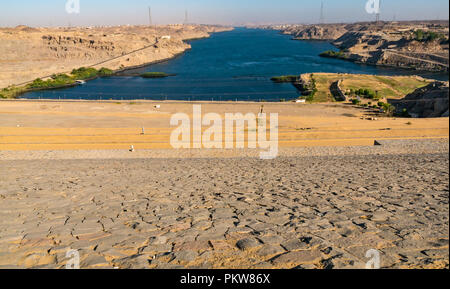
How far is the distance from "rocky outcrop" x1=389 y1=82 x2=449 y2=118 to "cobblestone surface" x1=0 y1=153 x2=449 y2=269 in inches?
1228

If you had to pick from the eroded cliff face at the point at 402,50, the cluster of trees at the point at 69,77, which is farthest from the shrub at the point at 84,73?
the eroded cliff face at the point at 402,50

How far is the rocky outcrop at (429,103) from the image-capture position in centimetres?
3728

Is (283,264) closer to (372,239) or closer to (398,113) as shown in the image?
(372,239)

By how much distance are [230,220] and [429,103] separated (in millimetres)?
42185

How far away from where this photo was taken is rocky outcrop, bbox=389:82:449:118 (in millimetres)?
37281

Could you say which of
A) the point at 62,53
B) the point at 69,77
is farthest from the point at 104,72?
the point at 62,53

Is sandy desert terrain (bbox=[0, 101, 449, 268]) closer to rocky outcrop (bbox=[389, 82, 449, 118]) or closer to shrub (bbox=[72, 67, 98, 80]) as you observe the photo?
rocky outcrop (bbox=[389, 82, 449, 118])

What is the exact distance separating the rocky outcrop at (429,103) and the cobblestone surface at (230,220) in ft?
102

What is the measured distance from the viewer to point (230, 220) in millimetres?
6949

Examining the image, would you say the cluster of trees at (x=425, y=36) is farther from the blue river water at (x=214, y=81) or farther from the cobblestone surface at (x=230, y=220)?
the cobblestone surface at (x=230, y=220)

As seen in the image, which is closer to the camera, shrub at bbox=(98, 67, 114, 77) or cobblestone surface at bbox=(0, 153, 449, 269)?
cobblestone surface at bbox=(0, 153, 449, 269)

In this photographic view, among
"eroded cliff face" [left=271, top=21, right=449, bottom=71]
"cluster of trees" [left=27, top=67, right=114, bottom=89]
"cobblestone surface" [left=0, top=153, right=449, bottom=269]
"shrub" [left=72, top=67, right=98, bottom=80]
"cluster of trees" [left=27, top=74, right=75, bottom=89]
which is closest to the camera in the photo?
"cobblestone surface" [left=0, top=153, right=449, bottom=269]

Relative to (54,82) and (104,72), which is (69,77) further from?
(104,72)

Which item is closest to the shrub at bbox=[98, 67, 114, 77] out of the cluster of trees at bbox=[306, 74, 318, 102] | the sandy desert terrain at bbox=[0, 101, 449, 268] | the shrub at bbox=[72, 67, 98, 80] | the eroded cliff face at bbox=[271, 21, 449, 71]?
the shrub at bbox=[72, 67, 98, 80]
